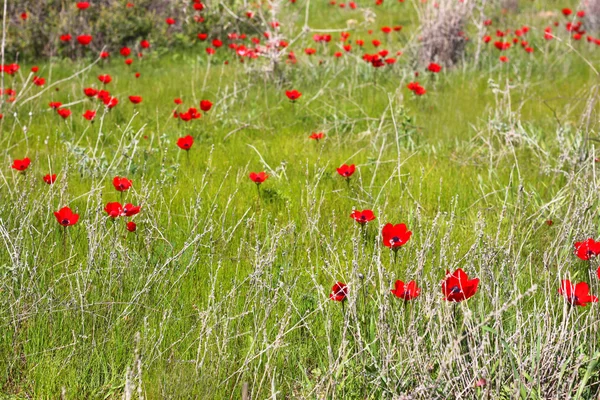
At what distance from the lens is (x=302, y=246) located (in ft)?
9.94

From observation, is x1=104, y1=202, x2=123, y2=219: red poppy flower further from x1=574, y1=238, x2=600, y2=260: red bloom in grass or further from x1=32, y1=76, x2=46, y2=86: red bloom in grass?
x1=32, y1=76, x2=46, y2=86: red bloom in grass

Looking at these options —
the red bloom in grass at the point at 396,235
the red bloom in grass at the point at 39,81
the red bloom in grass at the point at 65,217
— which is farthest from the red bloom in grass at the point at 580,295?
the red bloom in grass at the point at 39,81

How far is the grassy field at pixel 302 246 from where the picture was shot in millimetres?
2033

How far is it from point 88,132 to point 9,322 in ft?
9.73

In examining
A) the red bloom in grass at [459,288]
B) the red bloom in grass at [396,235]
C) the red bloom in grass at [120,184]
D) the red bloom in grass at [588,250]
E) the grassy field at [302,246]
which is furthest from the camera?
the red bloom in grass at [120,184]

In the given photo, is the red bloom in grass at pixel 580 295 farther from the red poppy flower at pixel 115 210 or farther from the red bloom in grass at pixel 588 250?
the red poppy flower at pixel 115 210

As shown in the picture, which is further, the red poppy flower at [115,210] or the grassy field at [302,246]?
the red poppy flower at [115,210]

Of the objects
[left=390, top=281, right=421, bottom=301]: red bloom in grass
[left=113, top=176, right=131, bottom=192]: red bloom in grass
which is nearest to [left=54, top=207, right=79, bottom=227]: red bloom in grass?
[left=113, top=176, right=131, bottom=192]: red bloom in grass

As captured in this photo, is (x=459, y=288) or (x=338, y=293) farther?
(x=338, y=293)

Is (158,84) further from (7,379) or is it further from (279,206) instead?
(7,379)

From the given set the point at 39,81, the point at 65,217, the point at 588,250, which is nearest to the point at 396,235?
the point at 588,250

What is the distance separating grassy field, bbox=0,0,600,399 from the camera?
2033mm

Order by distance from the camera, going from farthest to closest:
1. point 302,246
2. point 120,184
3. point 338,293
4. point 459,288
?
point 302,246 → point 120,184 → point 338,293 → point 459,288

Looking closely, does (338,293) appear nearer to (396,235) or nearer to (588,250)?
(396,235)
